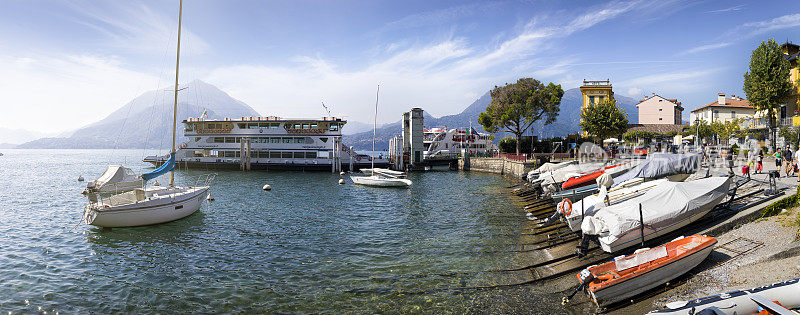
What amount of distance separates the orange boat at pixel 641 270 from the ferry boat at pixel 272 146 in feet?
166

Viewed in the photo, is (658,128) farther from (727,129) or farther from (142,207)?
(142,207)

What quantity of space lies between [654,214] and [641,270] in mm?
4330

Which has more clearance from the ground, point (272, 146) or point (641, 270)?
point (272, 146)

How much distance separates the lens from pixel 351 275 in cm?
1306

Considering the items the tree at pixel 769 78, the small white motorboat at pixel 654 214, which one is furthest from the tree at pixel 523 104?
the small white motorboat at pixel 654 214

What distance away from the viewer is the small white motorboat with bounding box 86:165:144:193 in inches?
925

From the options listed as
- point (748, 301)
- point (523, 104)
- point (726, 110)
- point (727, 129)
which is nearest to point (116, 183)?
point (748, 301)

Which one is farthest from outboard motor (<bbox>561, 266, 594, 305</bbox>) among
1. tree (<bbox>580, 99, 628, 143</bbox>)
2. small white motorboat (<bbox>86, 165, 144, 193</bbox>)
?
tree (<bbox>580, 99, 628, 143</bbox>)

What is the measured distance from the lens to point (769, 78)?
125 ft

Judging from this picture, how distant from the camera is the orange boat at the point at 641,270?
9.53 m

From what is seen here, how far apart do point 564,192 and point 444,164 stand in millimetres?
43728

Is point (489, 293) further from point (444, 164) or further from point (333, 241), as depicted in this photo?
point (444, 164)

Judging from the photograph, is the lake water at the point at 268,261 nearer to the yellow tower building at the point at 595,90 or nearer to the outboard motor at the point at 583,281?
the outboard motor at the point at 583,281

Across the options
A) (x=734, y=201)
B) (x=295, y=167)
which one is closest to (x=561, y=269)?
(x=734, y=201)
